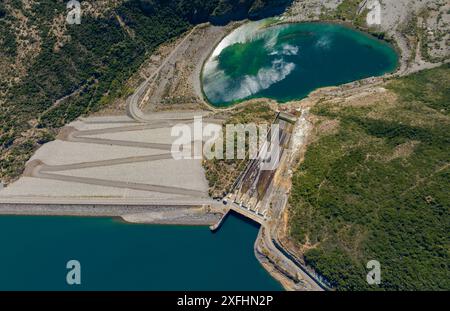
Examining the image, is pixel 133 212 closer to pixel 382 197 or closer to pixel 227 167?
pixel 227 167

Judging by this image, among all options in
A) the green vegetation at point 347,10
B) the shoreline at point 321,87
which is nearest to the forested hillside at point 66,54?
the shoreline at point 321,87

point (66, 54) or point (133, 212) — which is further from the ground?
point (66, 54)

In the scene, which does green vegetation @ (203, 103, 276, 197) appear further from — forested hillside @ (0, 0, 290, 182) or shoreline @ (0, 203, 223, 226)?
forested hillside @ (0, 0, 290, 182)

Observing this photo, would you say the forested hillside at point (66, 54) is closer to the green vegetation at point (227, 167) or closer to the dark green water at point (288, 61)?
the dark green water at point (288, 61)

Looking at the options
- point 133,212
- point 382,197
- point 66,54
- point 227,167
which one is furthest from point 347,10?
point 133,212

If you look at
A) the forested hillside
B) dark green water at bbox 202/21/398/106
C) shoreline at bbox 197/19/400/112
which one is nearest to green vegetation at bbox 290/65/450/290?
shoreline at bbox 197/19/400/112

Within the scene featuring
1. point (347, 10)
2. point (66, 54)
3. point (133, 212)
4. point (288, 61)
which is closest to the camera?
point (133, 212)

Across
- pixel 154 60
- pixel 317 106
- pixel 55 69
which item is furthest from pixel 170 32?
pixel 317 106

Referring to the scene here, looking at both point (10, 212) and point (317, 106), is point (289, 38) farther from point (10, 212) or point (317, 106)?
point (10, 212)
